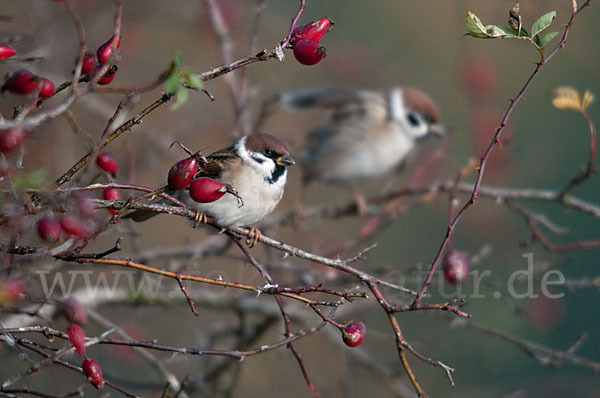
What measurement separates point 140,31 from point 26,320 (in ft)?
9.03

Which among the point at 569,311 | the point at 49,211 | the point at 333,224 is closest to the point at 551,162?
the point at 569,311

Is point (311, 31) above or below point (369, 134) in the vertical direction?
above

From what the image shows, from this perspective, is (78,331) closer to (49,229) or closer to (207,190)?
(49,229)

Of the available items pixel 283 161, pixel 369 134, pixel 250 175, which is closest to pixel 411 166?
pixel 369 134

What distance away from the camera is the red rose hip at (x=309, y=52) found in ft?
4.88

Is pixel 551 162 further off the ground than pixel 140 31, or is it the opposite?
pixel 140 31

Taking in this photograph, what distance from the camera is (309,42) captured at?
4.92ft

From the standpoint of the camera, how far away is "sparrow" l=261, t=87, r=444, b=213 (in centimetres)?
513

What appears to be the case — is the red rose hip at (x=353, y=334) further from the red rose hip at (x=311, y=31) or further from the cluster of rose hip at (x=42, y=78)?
the cluster of rose hip at (x=42, y=78)

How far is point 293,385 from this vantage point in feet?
16.6

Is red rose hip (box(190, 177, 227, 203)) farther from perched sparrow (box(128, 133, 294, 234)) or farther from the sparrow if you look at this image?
the sparrow

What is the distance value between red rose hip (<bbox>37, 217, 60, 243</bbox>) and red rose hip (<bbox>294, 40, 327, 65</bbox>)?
0.66 m

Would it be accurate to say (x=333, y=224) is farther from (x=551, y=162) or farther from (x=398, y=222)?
(x=551, y=162)

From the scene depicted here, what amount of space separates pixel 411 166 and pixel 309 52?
15.5 feet
